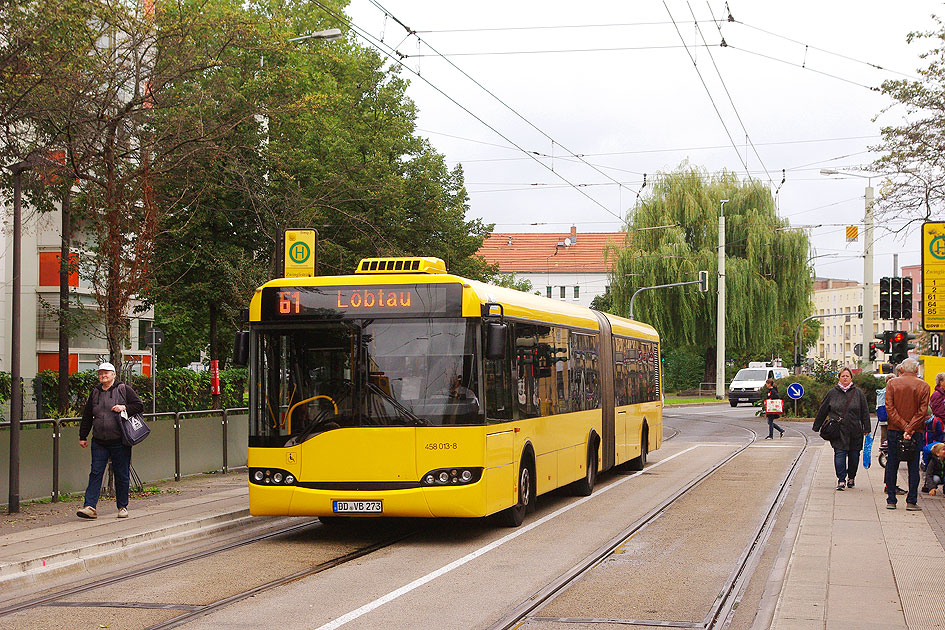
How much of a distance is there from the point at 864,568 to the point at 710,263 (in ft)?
152

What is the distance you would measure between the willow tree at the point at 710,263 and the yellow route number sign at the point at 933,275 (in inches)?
1433

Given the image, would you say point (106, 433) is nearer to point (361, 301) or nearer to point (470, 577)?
point (361, 301)

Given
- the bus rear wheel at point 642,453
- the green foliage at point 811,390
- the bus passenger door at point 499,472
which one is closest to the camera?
the bus passenger door at point 499,472

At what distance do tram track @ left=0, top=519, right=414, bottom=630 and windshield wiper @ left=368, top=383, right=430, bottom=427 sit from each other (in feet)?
4.19

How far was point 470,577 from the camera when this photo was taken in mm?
9750

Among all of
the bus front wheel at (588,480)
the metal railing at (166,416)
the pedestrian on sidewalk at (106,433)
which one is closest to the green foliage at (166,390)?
the metal railing at (166,416)

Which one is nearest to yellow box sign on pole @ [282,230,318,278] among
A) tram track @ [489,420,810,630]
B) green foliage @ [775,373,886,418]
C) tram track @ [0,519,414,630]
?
tram track @ [489,420,810,630]

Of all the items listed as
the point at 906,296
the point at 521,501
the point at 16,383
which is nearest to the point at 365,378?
the point at 521,501

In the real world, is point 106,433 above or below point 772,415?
above

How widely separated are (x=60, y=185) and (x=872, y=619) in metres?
13.6

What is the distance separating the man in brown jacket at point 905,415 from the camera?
14492mm

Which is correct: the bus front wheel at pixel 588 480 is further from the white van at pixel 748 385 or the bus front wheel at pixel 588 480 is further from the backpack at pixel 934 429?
the white van at pixel 748 385

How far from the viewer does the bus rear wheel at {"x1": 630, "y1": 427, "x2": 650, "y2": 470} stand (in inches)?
867

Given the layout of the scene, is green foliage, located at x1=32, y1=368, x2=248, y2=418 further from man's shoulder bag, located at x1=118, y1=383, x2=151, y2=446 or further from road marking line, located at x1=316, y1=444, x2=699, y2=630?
road marking line, located at x1=316, y1=444, x2=699, y2=630
